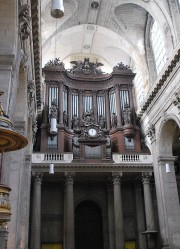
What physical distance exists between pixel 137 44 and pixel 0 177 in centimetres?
1654

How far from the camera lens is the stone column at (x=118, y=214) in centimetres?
1752

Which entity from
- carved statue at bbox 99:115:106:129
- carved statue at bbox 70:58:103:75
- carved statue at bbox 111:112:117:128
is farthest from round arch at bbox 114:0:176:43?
carved statue at bbox 99:115:106:129

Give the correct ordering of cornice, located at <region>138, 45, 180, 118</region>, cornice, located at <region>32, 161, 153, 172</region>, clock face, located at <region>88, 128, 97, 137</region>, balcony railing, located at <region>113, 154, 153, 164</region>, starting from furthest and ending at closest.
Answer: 1. clock face, located at <region>88, 128, 97, 137</region>
2. balcony railing, located at <region>113, 154, 153, 164</region>
3. cornice, located at <region>32, 161, 153, 172</region>
4. cornice, located at <region>138, 45, 180, 118</region>

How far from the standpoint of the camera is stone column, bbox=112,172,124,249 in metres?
17.5

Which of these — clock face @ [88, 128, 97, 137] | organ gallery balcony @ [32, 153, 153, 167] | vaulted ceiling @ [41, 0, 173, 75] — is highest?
vaulted ceiling @ [41, 0, 173, 75]

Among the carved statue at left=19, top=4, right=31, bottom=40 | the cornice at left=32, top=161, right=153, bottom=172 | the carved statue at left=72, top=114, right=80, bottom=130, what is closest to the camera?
the carved statue at left=19, top=4, right=31, bottom=40

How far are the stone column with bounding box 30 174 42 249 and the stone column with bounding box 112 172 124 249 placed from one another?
13.8 feet

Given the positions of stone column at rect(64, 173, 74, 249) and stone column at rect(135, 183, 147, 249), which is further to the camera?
stone column at rect(135, 183, 147, 249)

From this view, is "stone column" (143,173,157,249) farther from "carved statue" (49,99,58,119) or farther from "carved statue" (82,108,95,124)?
"carved statue" (49,99,58,119)

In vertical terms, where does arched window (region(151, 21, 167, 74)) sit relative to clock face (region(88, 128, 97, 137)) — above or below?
above

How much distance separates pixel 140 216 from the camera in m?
20.1

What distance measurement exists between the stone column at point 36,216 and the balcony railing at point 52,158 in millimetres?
966

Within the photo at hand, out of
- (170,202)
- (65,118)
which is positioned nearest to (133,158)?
(170,202)

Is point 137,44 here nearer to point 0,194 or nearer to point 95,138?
point 95,138
